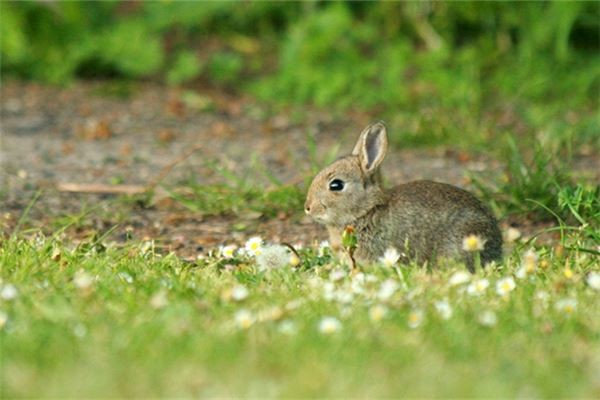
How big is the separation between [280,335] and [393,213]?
71.8 inches

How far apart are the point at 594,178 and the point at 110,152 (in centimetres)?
381

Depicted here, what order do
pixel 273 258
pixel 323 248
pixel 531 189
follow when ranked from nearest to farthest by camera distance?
pixel 273 258
pixel 323 248
pixel 531 189

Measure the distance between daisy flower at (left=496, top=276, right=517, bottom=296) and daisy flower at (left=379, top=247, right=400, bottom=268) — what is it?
57 cm

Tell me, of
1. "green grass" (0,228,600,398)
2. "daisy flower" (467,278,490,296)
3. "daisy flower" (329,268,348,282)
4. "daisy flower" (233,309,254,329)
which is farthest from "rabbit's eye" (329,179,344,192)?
"daisy flower" (233,309,254,329)

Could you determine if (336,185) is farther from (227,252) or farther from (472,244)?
(472,244)

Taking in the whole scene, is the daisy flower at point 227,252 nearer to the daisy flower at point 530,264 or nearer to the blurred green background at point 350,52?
the daisy flower at point 530,264

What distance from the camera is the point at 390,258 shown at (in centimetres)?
609

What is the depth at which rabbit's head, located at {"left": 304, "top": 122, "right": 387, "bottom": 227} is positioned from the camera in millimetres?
6695

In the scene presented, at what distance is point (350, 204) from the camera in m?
6.70

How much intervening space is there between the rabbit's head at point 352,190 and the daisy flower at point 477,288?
1.17 m

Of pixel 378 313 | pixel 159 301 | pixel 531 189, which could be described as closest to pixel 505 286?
pixel 378 313

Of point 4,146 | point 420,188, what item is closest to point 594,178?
point 420,188

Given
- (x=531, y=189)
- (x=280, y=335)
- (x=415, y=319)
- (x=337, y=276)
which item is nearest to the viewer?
(x=280, y=335)

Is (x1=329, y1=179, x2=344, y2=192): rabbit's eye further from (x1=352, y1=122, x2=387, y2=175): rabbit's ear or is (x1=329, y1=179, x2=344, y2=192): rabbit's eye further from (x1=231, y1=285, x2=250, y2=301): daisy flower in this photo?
(x1=231, y1=285, x2=250, y2=301): daisy flower
